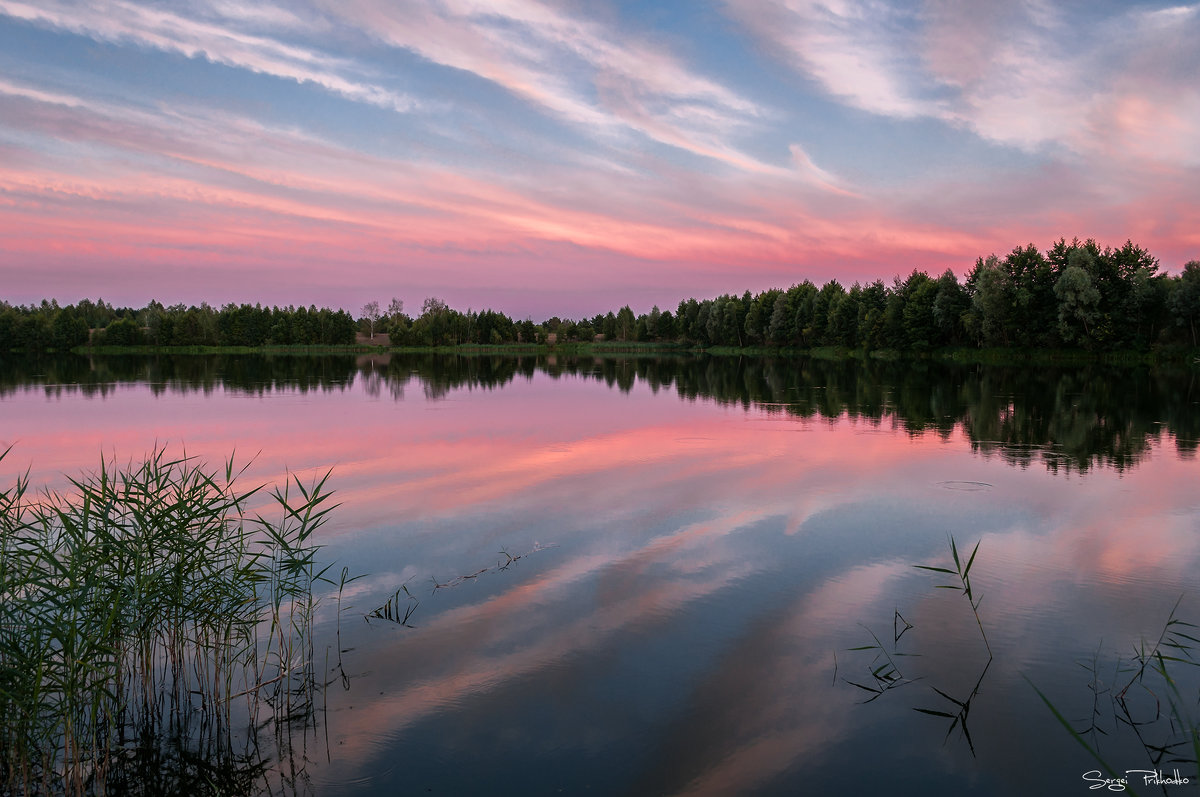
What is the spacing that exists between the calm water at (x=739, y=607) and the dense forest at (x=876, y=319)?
163 feet

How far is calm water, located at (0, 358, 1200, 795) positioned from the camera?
19.7 feet

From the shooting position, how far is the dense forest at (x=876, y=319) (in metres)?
62.8

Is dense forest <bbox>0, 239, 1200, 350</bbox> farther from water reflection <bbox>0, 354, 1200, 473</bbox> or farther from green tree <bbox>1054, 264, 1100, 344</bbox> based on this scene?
water reflection <bbox>0, 354, 1200, 473</bbox>

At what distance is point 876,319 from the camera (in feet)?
305

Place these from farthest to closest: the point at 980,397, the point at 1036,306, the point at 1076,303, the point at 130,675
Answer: the point at 1036,306
the point at 1076,303
the point at 980,397
the point at 130,675

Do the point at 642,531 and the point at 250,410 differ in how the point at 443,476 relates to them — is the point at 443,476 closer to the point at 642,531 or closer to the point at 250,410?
the point at 642,531

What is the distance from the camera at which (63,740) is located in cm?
623

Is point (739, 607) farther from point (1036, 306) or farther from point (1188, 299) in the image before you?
point (1036, 306)

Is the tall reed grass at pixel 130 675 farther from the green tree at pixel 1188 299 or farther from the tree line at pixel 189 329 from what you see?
the tree line at pixel 189 329

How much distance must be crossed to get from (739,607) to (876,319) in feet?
300

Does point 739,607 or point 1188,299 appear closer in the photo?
point 739,607

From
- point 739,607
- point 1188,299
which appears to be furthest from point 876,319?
point 739,607
